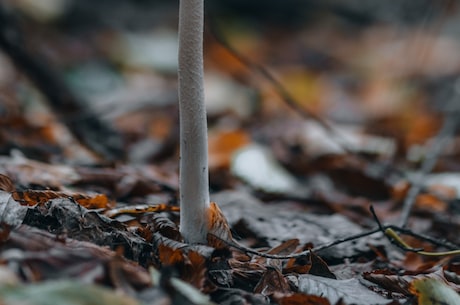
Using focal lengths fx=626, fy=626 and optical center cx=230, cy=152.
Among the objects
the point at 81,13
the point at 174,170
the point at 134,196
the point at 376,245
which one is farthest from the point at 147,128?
the point at 81,13

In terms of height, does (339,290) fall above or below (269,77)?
below

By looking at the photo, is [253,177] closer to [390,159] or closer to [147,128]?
[390,159]

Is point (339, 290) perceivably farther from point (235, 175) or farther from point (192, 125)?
point (235, 175)

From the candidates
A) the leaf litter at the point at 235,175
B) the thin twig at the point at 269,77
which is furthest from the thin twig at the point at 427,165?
the thin twig at the point at 269,77

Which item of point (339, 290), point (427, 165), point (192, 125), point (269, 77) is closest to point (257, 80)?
point (427, 165)

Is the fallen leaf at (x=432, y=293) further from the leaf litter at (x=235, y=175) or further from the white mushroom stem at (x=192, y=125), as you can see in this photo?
the white mushroom stem at (x=192, y=125)

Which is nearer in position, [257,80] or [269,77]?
[269,77]
